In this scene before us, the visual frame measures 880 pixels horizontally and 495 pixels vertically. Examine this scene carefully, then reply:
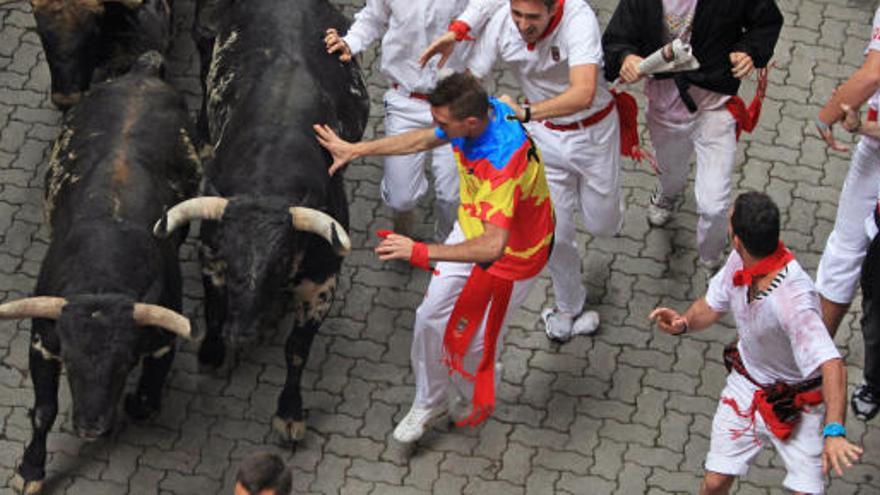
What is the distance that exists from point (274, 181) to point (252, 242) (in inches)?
20.9

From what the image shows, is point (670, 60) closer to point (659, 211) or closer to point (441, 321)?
point (659, 211)

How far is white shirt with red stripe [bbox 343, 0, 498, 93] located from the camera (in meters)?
11.9

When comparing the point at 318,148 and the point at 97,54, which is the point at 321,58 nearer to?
the point at 318,148

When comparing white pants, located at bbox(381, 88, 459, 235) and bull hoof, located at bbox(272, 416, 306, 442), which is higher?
white pants, located at bbox(381, 88, 459, 235)

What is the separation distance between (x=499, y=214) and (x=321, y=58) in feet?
8.36

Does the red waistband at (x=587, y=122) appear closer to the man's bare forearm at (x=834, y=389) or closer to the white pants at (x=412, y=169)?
the white pants at (x=412, y=169)

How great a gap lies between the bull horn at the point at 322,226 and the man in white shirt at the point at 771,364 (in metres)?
1.91

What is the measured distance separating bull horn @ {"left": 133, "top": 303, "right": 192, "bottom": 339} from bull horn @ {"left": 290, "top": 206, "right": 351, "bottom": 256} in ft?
2.92

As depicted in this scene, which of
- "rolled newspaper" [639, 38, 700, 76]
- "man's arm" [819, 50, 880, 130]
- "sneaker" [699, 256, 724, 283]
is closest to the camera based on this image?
"man's arm" [819, 50, 880, 130]

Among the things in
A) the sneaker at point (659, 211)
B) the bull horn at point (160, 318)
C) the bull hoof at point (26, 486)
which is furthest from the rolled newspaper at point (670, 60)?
the bull hoof at point (26, 486)

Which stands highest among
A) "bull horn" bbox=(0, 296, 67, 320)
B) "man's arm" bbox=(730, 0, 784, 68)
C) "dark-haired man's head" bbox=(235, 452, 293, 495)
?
"man's arm" bbox=(730, 0, 784, 68)

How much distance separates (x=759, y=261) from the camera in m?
9.80

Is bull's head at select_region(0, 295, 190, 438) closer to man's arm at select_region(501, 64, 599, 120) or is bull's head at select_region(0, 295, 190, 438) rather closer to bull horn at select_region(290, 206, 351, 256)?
bull horn at select_region(290, 206, 351, 256)

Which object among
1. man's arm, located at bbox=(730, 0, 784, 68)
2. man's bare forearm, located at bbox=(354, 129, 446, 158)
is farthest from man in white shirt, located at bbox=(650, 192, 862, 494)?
man's arm, located at bbox=(730, 0, 784, 68)
